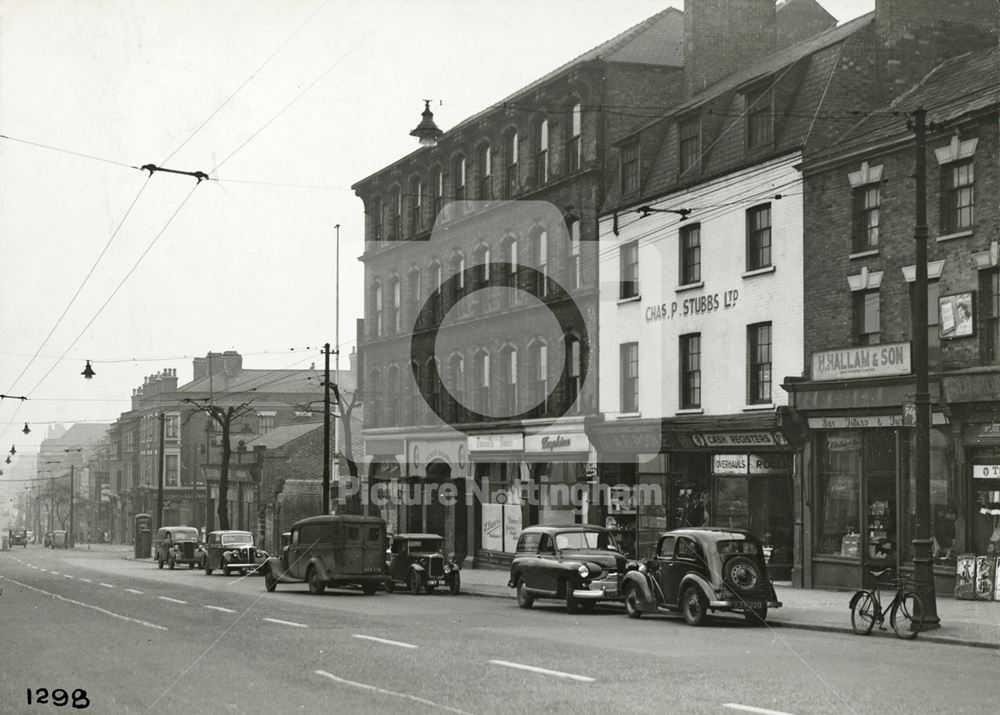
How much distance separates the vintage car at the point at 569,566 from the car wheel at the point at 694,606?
2.24 metres

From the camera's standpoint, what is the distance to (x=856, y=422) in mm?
27094

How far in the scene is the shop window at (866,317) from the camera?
88.9 ft

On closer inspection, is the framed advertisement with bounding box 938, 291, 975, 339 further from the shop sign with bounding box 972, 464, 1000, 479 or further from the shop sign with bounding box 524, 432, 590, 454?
the shop sign with bounding box 524, 432, 590, 454

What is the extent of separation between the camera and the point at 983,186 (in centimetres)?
2441

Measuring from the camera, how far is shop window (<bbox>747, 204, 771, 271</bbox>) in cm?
3023

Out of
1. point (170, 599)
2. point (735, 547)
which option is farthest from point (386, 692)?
point (170, 599)

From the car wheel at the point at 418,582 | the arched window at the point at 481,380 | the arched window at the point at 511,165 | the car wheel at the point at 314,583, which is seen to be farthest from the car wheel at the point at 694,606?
the arched window at the point at 511,165

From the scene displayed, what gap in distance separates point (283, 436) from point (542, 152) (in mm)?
41152

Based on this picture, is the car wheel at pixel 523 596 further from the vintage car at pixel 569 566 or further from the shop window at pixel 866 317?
the shop window at pixel 866 317

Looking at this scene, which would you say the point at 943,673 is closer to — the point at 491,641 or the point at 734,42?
the point at 491,641

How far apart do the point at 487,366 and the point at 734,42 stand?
43.5 feet

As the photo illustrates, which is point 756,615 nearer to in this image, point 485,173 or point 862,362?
point 862,362

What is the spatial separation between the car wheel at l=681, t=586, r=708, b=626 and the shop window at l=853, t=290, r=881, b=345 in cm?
838

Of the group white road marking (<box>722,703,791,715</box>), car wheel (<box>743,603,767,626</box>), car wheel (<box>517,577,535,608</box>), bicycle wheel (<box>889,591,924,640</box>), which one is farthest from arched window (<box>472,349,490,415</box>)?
white road marking (<box>722,703,791,715</box>)
